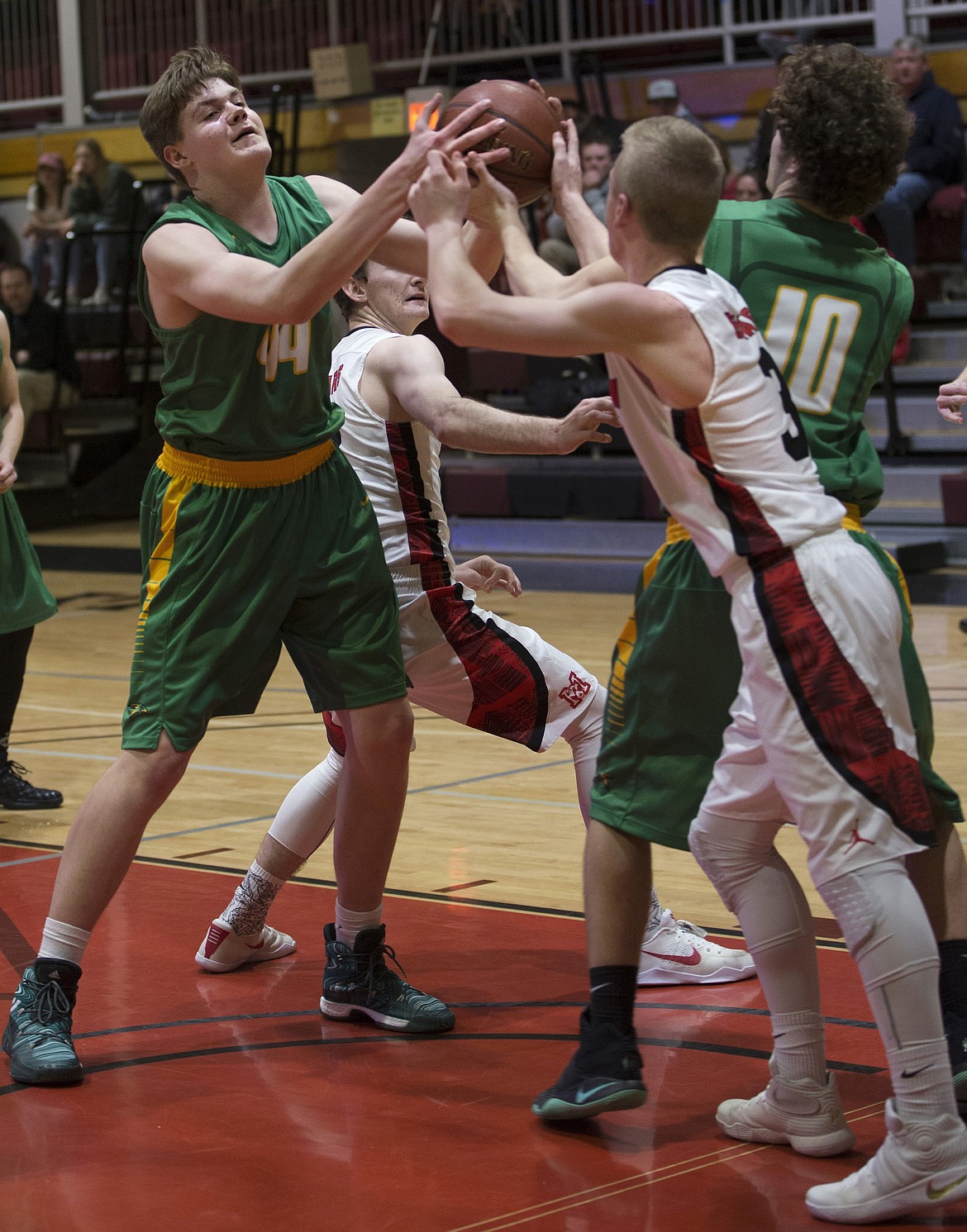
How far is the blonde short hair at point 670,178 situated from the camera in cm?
224

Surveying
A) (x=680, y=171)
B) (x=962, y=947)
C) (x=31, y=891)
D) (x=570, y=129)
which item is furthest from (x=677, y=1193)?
(x=31, y=891)

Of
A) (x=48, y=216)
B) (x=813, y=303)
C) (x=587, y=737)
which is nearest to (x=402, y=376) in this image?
(x=587, y=737)

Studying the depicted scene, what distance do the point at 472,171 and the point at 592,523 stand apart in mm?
7486

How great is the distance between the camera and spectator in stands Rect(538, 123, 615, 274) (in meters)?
9.90

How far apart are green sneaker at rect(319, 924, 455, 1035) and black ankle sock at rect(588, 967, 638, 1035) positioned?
1.90ft

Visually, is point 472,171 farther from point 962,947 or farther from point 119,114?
point 119,114

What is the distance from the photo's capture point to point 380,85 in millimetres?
14281

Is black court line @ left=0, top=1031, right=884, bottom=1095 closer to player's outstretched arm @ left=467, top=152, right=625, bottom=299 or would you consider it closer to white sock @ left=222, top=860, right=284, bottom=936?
white sock @ left=222, top=860, right=284, bottom=936

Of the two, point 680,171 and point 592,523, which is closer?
point 680,171

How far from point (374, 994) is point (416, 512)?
3.01ft

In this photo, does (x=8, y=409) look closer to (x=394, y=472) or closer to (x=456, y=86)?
(x=394, y=472)

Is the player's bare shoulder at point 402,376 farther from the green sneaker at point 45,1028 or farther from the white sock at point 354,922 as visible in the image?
the green sneaker at point 45,1028

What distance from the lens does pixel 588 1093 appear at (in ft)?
8.13

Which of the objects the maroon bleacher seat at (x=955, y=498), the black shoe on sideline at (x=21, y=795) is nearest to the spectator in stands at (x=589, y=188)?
the maroon bleacher seat at (x=955, y=498)
